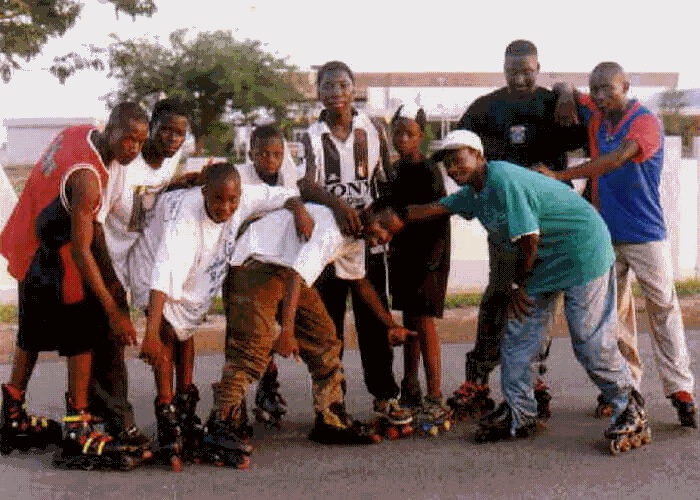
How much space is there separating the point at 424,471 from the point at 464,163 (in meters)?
1.42

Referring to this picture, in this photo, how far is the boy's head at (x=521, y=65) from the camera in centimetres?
649

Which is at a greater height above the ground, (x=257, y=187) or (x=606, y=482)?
(x=257, y=187)

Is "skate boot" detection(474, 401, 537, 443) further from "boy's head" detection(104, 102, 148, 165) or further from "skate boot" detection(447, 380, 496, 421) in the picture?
"boy's head" detection(104, 102, 148, 165)

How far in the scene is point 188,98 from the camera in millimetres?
34062

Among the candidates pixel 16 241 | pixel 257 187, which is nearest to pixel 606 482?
pixel 257 187

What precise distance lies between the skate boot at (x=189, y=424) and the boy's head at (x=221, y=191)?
0.87 m

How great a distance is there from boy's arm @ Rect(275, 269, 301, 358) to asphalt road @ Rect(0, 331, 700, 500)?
534mm

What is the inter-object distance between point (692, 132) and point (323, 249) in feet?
92.6

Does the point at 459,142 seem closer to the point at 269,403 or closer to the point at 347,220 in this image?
the point at 347,220

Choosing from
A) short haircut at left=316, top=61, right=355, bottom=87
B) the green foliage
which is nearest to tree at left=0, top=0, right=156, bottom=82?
the green foliage

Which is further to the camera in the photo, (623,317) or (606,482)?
(623,317)

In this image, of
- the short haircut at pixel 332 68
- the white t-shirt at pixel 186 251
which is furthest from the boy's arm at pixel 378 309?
the short haircut at pixel 332 68

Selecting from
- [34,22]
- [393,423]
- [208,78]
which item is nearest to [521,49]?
[393,423]

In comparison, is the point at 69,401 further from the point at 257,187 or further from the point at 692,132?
the point at 692,132
